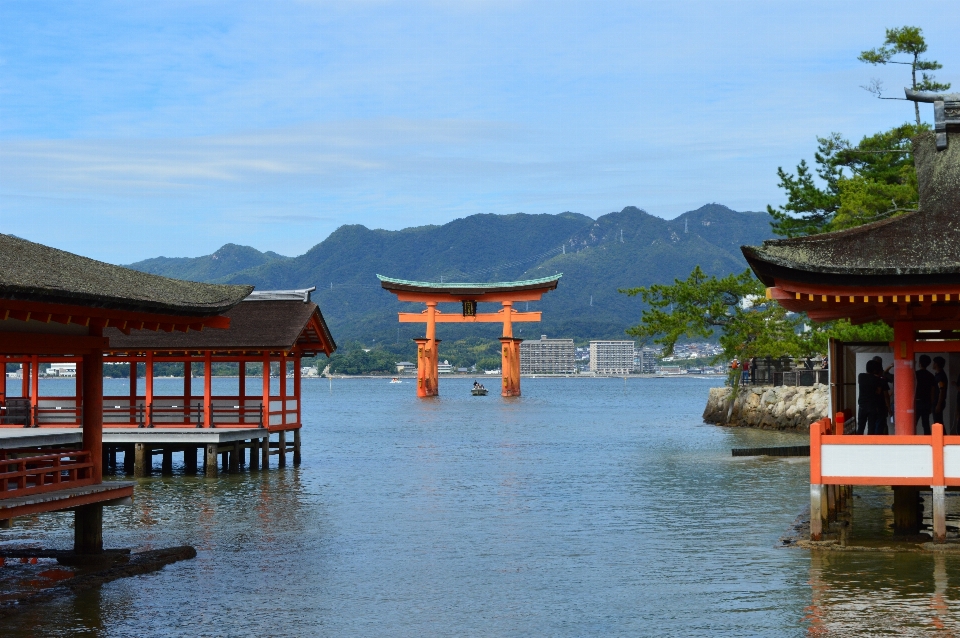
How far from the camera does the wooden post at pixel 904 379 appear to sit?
15.7 m

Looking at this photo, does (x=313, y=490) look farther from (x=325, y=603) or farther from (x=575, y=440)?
(x=575, y=440)

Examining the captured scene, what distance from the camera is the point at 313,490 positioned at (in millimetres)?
25781

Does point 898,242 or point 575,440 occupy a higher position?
point 898,242

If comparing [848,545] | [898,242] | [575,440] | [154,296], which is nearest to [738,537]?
[848,545]

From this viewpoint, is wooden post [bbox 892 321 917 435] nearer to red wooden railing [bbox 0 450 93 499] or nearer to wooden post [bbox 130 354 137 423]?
red wooden railing [bbox 0 450 93 499]

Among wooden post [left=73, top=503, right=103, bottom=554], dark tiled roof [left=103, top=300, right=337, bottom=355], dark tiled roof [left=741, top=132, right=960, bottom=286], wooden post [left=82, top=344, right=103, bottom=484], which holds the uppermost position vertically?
dark tiled roof [left=741, top=132, right=960, bottom=286]

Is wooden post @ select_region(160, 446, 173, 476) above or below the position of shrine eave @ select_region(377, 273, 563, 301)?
below

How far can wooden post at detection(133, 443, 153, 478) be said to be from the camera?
28078 millimetres

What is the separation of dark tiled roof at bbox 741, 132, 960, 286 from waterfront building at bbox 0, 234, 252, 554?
7.39m

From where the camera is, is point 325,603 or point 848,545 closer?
point 325,603

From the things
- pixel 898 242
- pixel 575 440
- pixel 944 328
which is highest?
pixel 898 242

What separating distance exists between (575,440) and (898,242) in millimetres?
30492

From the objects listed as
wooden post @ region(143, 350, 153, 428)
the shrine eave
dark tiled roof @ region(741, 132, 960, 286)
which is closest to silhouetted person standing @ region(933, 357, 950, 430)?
dark tiled roof @ region(741, 132, 960, 286)

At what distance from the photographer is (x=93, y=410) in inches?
594
